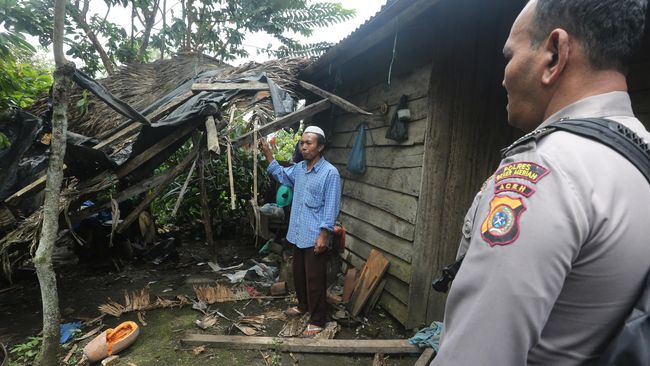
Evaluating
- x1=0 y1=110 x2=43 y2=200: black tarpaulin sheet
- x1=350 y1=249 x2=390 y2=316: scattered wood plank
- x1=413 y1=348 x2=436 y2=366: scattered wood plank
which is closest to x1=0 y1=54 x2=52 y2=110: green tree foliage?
x1=0 y1=110 x2=43 y2=200: black tarpaulin sheet

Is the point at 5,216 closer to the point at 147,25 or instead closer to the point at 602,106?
the point at 602,106

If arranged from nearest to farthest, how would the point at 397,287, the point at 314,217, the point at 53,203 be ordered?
1. the point at 53,203
2. the point at 314,217
3. the point at 397,287

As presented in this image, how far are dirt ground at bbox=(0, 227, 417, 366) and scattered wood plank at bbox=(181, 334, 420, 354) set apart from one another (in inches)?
2.5

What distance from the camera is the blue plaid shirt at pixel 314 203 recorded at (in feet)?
11.5

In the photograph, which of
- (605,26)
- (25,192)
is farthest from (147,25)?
(605,26)

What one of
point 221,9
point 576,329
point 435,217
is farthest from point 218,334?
A: point 221,9

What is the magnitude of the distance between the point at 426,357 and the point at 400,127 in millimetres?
2326

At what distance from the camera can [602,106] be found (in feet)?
2.25

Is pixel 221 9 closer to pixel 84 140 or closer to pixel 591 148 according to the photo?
pixel 84 140

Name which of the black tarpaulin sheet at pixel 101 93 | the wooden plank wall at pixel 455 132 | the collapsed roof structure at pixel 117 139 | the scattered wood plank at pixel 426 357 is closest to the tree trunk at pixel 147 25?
the collapsed roof structure at pixel 117 139

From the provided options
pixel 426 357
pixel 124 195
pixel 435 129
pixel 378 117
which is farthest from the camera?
pixel 378 117

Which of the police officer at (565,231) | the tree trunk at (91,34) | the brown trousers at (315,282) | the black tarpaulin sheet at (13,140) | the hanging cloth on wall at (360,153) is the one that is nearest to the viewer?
the police officer at (565,231)

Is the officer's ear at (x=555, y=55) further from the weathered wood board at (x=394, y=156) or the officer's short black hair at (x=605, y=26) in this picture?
the weathered wood board at (x=394, y=156)

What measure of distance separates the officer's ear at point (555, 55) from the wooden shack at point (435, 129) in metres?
2.21
